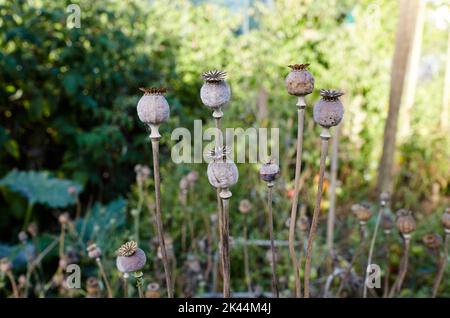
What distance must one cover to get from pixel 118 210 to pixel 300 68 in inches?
66.8

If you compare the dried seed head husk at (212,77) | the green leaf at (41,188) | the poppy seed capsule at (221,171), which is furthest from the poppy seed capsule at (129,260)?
the green leaf at (41,188)

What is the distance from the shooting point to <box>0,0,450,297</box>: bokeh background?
202 centimetres

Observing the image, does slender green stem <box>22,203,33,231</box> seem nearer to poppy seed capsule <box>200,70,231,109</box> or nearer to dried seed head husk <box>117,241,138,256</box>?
dried seed head husk <box>117,241,138,256</box>

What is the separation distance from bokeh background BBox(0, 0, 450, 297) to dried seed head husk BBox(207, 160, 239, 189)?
97 centimetres

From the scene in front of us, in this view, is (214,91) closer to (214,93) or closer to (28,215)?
(214,93)

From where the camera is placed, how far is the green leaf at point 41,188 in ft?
6.93

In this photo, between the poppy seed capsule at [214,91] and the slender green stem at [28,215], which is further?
the slender green stem at [28,215]

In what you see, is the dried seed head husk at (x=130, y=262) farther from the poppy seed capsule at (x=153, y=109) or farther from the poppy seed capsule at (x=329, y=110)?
the poppy seed capsule at (x=329, y=110)

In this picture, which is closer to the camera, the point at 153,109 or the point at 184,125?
the point at 153,109

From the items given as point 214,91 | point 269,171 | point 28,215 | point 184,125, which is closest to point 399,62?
point 184,125

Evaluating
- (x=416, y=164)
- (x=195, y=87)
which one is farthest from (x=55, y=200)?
(x=416, y=164)

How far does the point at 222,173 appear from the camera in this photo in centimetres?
70

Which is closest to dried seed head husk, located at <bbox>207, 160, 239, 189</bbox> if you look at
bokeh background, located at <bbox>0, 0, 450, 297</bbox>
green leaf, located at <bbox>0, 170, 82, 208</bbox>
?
bokeh background, located at <bbox>0, 0, 450, 297</bbox>

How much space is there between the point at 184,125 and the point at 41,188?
0.91 m
